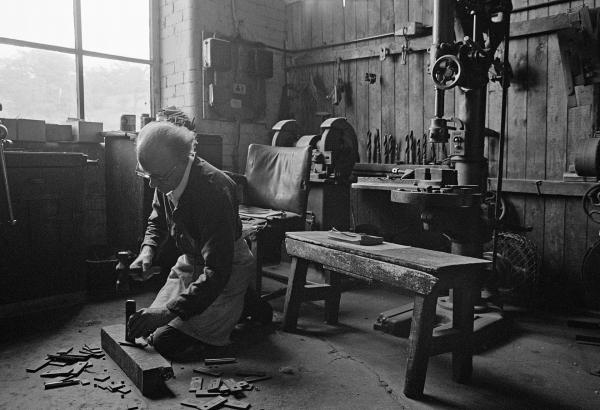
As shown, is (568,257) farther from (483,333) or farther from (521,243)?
(483,333)

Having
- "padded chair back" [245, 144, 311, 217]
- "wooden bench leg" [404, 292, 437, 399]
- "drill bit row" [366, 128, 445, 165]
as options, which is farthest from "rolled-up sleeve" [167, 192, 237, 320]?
"drill bit row" [366, 128, 445, 165]

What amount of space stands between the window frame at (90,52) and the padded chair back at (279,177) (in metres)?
1.51

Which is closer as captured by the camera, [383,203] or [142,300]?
[142,300]

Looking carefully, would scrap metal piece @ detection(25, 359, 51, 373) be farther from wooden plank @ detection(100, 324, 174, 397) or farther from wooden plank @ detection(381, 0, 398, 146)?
wooden plank @ detection(381, 0, 398, 146)

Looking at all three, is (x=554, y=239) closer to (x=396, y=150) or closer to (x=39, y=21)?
(x=396, y=150)

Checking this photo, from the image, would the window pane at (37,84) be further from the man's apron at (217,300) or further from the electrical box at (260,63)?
the man's apron at (217,300)

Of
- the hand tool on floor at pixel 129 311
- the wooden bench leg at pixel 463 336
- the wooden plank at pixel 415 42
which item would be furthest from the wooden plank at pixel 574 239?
the hand tool on floor at pixel 129 311

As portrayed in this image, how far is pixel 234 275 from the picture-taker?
2.94m

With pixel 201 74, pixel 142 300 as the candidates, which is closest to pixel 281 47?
pixel 201 74

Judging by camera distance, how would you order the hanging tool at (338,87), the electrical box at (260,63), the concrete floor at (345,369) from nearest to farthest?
the concrete floor at (345,369), the hanging tool at (338,87), the electrical box at (260,63)

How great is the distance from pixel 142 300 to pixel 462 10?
304cm

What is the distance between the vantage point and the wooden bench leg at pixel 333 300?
346 cm

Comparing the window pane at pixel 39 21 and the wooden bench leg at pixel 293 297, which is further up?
the window pane at pixel 39 21

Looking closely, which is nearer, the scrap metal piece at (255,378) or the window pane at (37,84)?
the scrap metal piece at (255,378)
